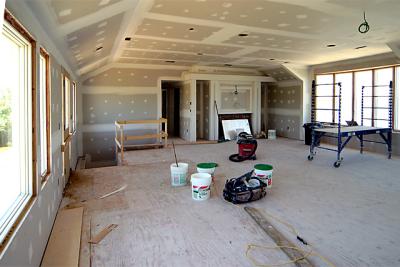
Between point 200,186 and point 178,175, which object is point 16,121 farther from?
point 178,175

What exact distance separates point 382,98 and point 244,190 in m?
5.81

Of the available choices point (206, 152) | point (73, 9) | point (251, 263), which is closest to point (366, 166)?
point (206, 152)

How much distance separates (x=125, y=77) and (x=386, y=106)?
7544mm

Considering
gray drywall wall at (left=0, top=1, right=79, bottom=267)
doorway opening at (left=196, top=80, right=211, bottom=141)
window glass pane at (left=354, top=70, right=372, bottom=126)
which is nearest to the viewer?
gray drywall wall at (left=0, top=1, right=79, bottom=267)

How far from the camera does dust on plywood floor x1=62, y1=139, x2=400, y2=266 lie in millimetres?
2633

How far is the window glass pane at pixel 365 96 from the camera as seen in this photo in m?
7.92

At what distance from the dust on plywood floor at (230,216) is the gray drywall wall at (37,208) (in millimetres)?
407

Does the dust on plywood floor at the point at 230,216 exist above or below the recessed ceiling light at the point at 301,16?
below

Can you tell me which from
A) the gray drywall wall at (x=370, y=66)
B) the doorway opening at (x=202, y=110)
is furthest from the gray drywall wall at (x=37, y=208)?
the gray drywall wall at (x=370, y=66)

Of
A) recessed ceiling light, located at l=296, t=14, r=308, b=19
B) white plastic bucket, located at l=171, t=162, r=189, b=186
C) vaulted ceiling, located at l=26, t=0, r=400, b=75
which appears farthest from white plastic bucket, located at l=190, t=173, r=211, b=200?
recessed ceiling light, located at l=296, t=14, r=308, b=19

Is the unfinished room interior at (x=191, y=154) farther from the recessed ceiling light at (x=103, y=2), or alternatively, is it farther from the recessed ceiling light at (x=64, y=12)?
the recessed ceiling light at (x=103, y=2)

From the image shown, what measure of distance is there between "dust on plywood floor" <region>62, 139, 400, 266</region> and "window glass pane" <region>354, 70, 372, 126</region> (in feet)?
7.05

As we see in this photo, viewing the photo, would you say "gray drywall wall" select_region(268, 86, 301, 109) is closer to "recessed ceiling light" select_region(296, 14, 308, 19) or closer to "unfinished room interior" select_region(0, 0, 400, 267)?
"unfinished room interior" select_region(0, 0, 400, 267)

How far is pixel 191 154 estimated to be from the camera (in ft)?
25.0
